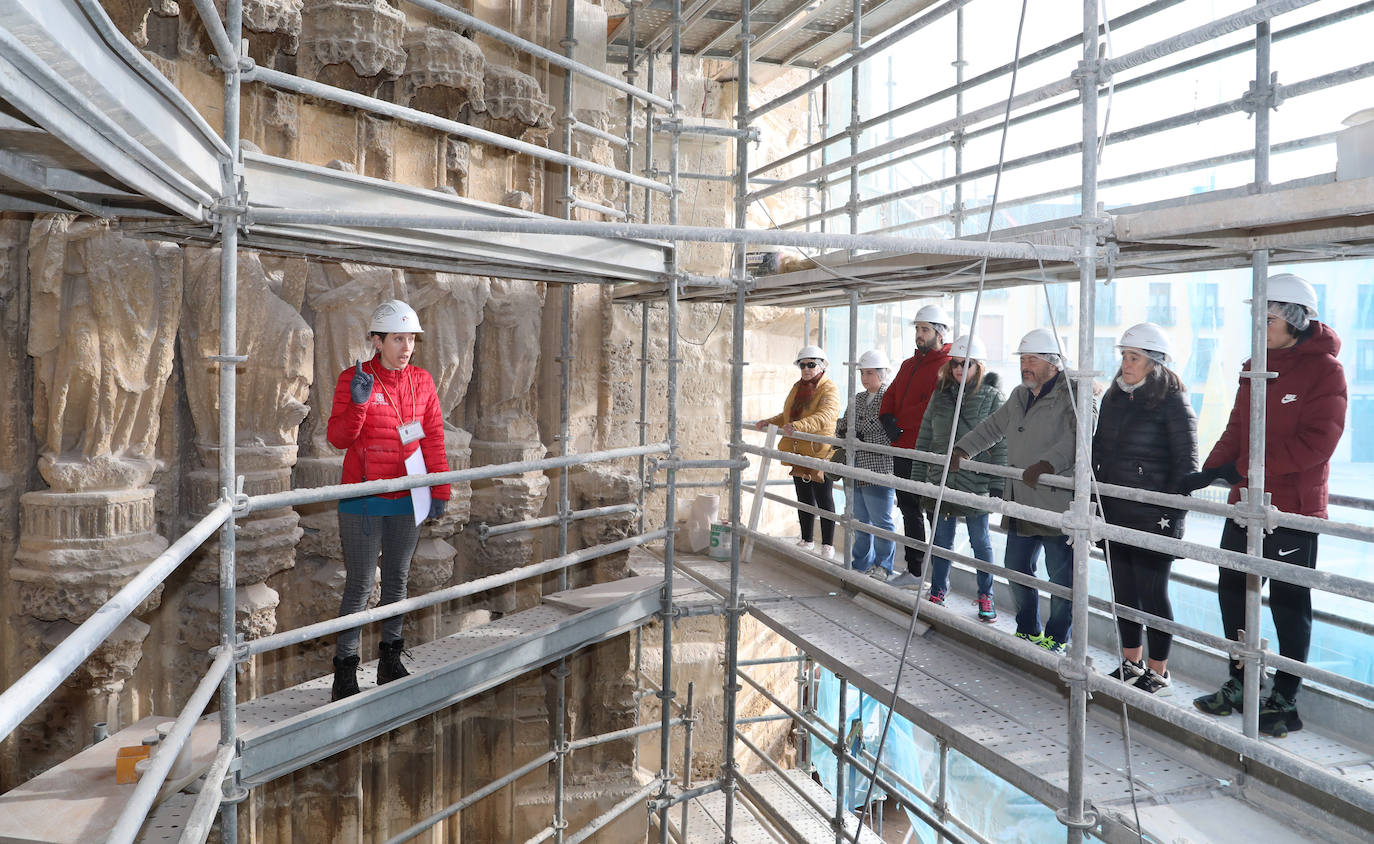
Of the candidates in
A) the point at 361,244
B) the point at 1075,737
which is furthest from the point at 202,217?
the point at 1075,737

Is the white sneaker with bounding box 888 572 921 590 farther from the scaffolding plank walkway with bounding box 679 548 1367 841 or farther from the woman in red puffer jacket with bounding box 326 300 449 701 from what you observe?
the woman in red puffer jacket with bounding box 326 300 449 701

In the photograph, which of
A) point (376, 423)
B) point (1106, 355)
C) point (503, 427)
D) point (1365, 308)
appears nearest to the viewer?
point (376, 423)

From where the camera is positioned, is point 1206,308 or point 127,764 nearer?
point 127,764

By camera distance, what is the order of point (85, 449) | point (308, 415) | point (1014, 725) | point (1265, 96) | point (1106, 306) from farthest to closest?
point (1106, 306) → point (308, 415) → point (85, 449) → point (1014, 725) → point (1265, 96)

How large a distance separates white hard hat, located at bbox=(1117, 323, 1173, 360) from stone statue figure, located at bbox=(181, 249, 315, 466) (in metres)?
3.59

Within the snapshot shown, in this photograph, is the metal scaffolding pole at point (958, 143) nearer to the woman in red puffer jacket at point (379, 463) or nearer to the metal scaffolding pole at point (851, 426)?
the metal scaffolding pole at point (851, 426)

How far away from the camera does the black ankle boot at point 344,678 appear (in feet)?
11.4

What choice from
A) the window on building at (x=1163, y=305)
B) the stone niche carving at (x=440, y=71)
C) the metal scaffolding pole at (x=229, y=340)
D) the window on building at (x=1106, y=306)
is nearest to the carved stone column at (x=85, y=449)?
the metal scaffolding pole at (x=229, y=340)

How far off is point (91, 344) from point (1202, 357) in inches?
415

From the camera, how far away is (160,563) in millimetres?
1860

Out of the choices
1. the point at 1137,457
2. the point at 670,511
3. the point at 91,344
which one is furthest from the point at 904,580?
the point at 91,344

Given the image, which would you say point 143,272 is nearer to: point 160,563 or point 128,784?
point 128,784

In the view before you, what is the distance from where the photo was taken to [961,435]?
4777mm

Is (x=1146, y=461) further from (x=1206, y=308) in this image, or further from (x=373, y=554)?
(x=1206, y=308)
